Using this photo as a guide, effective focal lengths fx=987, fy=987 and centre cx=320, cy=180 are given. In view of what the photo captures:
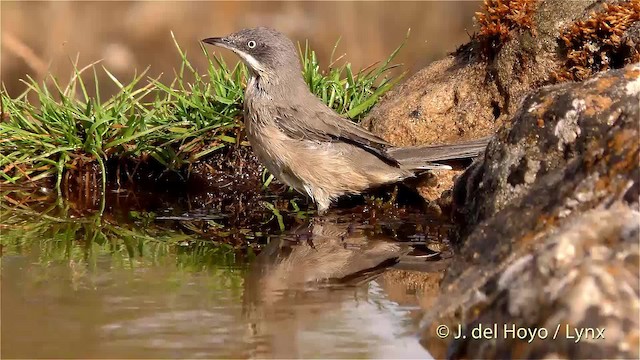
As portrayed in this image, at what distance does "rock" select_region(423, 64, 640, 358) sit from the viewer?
146 inches

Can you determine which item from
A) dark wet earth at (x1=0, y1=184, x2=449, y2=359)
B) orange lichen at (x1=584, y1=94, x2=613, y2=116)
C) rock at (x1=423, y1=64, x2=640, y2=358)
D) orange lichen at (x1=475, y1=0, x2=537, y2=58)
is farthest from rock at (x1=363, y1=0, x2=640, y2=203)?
orange lichen at (x1=584, y1=94, x2=613, y2=116)


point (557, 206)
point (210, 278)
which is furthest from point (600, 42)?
point (210, 278)

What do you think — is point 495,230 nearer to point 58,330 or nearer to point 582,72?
point 58,330

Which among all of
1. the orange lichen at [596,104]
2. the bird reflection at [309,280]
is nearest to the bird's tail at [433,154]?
the bird reflection at [309,280]

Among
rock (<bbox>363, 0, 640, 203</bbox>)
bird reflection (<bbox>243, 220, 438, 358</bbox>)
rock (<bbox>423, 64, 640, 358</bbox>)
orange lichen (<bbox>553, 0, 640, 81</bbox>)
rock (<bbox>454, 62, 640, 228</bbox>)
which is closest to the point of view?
rock (<bbox>423, 64, 640, 358</bbox>)

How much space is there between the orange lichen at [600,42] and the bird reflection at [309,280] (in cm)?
211

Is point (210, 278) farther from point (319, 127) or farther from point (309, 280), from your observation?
point (319, 127)

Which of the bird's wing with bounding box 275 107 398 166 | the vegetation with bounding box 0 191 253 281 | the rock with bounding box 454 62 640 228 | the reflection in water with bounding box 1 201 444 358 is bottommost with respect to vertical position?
the reflection in water with bounding box 1 201 444 358

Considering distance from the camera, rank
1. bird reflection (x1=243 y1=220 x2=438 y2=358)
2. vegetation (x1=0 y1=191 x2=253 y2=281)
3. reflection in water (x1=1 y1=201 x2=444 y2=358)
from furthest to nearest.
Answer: vegetation (x1=0 y1=191 x2=253 y2=281)
bird reflection (x1=243 y1=220 x2=438 y2=358)
reflection in water (x1=1 y1=201 x2=444 y2=358)

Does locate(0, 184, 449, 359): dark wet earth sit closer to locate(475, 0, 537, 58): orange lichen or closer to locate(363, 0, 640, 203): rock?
locate(363, 0, 640, 203): rock

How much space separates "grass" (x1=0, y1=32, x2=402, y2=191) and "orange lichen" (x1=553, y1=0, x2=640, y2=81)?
190 cm

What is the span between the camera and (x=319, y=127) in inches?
316

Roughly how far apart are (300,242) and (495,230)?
2.32m

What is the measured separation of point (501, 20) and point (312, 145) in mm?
1801
